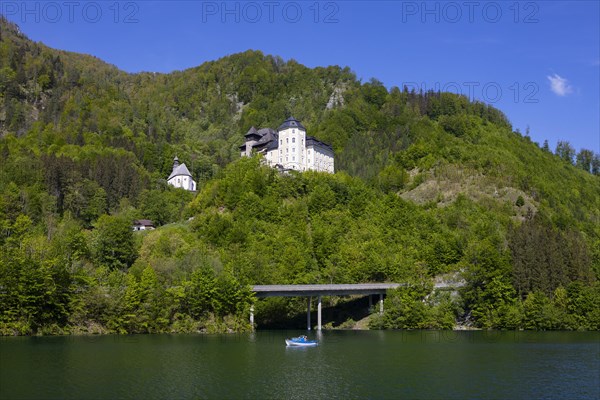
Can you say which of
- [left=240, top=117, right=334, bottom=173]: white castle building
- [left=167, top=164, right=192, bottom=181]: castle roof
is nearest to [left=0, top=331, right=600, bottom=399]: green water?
[left=240, top=117, right=334, bottom=173]: white castle building

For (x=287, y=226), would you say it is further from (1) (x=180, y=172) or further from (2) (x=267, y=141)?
(1) (x=180, y=172)

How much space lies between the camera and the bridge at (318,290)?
290 feet

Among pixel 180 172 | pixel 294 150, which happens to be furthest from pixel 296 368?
pixel 180 172

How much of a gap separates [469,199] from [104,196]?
80.0m

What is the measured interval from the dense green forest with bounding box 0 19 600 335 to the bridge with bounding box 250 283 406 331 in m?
2.92

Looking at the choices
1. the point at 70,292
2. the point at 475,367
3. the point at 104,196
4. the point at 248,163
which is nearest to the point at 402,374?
the point at 475,367

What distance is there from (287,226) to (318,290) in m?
28.6

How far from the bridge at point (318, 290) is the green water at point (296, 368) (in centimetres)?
1474

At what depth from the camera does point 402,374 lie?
4909cm

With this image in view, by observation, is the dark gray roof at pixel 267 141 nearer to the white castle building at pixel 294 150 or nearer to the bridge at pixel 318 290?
the white castle building at pixel 294 150

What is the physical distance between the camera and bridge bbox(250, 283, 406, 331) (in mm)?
88312

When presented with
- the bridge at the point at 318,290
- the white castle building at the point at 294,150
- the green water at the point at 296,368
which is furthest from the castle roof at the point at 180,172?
the green water at the point at 296,368

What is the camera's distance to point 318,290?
89.6 meters

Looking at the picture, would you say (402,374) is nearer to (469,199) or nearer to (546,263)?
(546,263)
